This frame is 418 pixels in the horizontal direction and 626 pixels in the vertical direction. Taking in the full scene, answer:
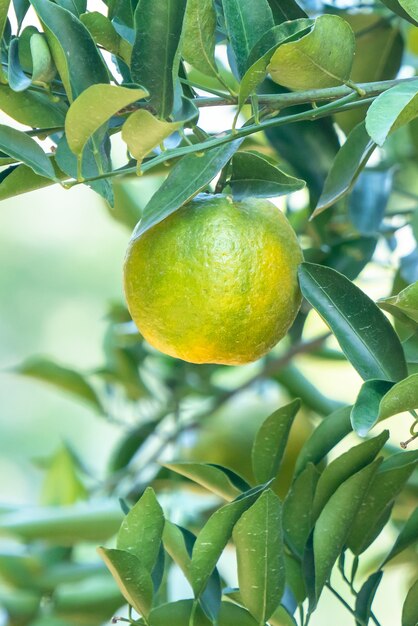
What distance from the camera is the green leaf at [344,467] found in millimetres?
663


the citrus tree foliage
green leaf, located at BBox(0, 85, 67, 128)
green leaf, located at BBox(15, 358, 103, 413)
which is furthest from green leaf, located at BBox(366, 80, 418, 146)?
green leaf, located at BBox(15, 358, 103, 413)

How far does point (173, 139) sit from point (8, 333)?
234 cm

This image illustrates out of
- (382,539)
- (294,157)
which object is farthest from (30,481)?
(294,157)

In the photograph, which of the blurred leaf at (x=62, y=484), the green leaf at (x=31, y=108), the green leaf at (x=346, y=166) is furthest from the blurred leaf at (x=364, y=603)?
the blurred leaf at (x=62, y=484)

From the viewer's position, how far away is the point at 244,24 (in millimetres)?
606

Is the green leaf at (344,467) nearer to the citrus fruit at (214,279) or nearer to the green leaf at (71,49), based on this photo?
the citrus fruit at (214,279)

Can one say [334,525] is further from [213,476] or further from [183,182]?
[183,182]

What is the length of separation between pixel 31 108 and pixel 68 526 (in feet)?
1.80

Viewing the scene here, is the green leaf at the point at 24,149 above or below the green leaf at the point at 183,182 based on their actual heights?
above

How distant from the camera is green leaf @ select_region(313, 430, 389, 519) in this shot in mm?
663

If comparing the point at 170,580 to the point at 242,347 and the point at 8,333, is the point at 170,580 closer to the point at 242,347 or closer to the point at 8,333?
the point at 242,347

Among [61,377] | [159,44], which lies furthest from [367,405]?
[61,377]

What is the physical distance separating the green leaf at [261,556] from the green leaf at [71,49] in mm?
272

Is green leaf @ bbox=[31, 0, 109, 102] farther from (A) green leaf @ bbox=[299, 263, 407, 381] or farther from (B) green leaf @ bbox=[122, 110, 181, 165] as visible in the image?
(A) green leaf @ bbox=[299, 263, 407, 381]
